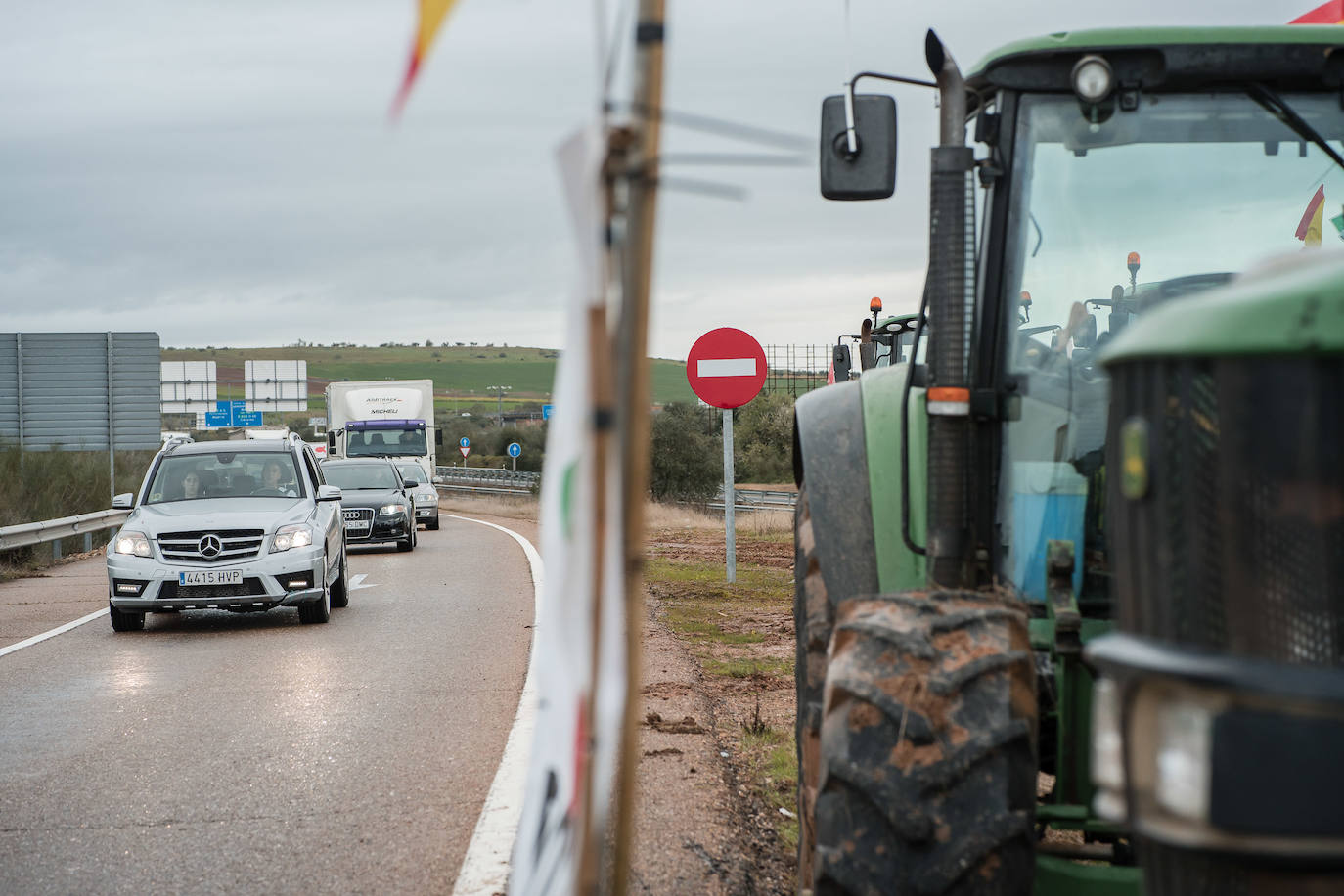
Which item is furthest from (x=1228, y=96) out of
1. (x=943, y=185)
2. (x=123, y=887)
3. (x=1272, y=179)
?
(x=123, y=887)

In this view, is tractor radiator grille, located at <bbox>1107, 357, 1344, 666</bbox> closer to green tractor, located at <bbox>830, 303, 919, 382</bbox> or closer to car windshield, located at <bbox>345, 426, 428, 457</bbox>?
green tractor, located at <bbox>830, 303, 919, 382</bbox>

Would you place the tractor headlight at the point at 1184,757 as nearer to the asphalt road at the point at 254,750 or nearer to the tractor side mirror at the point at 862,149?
the tractor side mirror at the point at 862,149

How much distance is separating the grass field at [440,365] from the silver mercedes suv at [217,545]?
313ft

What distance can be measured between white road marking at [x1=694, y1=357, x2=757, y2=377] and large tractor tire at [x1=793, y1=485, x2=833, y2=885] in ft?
33.2

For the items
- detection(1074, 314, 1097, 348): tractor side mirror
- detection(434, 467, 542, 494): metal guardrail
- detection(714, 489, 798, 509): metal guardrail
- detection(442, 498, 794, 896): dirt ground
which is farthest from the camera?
detection(434, 467, 542, 494): metal guardrail

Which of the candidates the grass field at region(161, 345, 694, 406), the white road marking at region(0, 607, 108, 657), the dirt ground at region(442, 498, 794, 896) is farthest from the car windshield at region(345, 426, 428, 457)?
the grass field at region(161, 345, 694, 406)

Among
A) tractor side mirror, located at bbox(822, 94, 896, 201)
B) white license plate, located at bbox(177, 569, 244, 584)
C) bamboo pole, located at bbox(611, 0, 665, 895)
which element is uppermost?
tractor side mirror, located at bbox(822, 94, 896, 201)

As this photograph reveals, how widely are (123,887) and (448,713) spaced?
11.5ft

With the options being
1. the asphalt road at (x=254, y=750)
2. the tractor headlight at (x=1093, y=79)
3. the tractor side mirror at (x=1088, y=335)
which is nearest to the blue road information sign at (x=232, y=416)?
the asphalt road at (x=254, y=750)

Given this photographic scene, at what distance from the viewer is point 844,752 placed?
302cm

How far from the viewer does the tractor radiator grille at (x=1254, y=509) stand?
1770 mm

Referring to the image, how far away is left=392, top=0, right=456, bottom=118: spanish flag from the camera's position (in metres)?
1.81

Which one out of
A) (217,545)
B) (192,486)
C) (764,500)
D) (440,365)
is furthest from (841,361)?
(440,365)

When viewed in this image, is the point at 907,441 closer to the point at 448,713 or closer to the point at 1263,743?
the point at 1263,743
